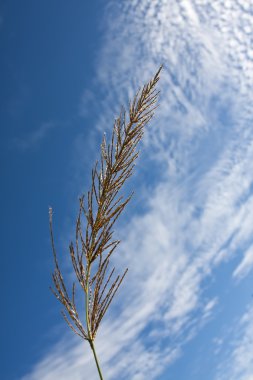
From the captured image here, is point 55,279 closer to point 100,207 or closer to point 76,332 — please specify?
point 76,332

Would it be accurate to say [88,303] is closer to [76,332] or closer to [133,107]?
[76,332]

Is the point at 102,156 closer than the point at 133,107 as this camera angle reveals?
Yes

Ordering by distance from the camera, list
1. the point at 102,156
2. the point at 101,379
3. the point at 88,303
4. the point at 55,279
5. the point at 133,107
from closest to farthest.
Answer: the point at 101,379 < the point at 88,303 < the point at 55,279 < the point at 102,156 < the point at 133,107

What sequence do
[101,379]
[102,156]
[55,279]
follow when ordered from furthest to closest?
[102,156] < [55,279] < [101,379]

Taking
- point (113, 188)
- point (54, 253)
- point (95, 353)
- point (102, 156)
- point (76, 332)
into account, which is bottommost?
point (95, 353)

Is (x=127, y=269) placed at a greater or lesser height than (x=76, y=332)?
greater

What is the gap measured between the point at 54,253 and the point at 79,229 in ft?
0.84

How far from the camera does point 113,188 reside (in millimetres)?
2348

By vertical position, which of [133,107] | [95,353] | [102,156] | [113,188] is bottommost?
[95,353]

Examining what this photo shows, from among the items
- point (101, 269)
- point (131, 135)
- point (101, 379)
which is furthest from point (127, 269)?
point (131, 135)

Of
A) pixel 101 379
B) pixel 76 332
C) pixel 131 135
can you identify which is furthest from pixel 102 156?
pixel 101 379

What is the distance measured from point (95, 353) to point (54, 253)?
0.57m

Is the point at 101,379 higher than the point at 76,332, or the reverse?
the point at 76,332

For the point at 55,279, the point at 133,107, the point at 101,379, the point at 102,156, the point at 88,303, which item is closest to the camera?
the point at 101,379
